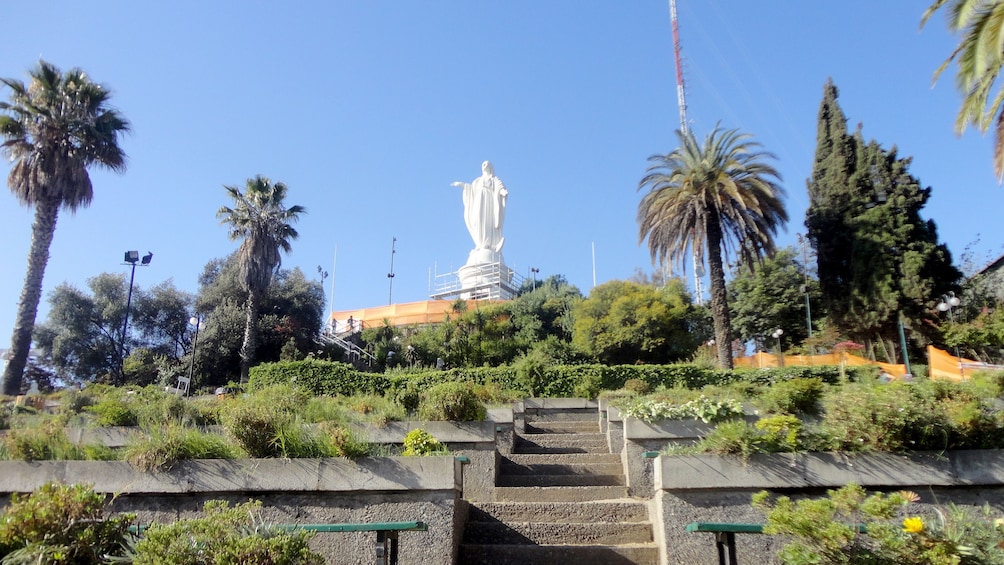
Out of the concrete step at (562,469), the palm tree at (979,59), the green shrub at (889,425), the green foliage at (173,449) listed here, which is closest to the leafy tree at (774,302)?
the palm tree at (979,59)

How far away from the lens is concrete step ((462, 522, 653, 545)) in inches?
259

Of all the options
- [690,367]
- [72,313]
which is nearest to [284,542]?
[690,367]

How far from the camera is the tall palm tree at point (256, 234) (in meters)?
30.4

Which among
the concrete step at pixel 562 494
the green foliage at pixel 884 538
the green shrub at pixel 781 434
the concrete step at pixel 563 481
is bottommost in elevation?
the concrete step at pixel 562 494

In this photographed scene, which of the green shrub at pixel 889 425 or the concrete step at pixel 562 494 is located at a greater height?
the green shrub at pixel 889 425

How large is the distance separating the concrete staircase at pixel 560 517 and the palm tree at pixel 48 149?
22433 mm

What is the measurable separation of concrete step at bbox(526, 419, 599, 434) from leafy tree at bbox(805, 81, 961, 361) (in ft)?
77.3

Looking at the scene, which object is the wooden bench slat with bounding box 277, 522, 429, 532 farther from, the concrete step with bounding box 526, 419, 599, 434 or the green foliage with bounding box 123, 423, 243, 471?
the concrete step with bounding box 526, 419, 599, 434

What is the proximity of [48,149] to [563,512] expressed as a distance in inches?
1033

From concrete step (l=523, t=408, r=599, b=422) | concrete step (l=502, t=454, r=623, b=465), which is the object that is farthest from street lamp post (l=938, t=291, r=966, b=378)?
concrete step (l=502, t=454, r=623, b=465)

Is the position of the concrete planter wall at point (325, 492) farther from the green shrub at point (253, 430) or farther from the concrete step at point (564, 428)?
the concrete step at point (564, 428)

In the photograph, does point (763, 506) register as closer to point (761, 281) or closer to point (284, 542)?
point (284, 542)

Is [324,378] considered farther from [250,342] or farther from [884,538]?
[884,538]

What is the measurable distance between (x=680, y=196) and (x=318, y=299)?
2270 cm
